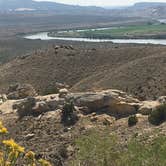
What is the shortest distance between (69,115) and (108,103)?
297 centimetres

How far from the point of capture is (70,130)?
28250 mm

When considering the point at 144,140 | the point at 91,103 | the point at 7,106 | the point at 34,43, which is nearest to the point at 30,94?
the point at 7,106

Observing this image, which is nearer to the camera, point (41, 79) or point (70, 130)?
point (70, 130)

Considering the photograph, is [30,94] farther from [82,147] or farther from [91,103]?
[82,147]

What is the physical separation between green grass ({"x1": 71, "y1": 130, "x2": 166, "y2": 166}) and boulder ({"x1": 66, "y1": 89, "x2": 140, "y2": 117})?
1399cm

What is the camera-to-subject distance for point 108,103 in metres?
31.1

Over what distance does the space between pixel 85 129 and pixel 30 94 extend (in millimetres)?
19961

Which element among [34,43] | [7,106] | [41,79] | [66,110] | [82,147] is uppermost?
[82,147]

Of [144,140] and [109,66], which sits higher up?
[144,140]

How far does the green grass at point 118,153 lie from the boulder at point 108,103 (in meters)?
14.0

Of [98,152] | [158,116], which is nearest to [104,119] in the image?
[158,116]

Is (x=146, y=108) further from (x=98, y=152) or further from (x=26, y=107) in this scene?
(x=98, y=152)

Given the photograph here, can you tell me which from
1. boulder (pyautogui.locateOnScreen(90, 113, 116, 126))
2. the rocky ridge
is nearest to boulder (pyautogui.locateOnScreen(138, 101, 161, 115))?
the rocky ridge

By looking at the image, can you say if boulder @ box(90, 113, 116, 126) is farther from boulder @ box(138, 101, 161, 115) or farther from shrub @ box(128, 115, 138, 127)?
boulder @ box(138, 101, 161, 115)
